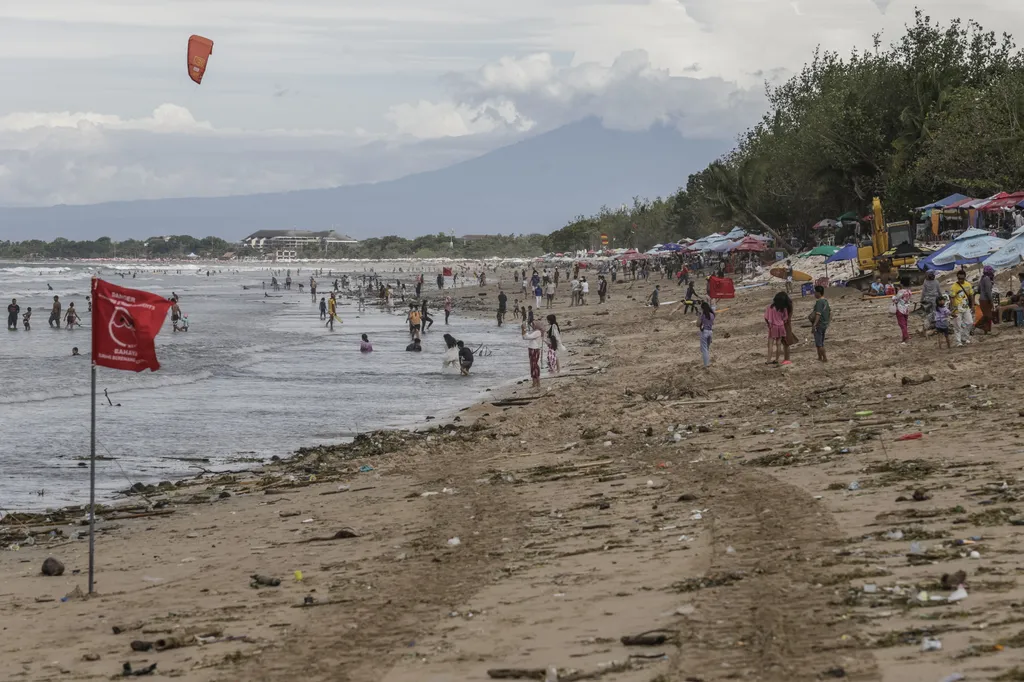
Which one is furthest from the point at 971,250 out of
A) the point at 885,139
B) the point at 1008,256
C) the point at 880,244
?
the point at 885,139

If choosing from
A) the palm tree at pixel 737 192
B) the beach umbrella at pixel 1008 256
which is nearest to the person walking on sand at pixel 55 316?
the palm tree at pixel 737 192

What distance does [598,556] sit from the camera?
30.0ft

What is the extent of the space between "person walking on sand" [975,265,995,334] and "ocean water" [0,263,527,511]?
31.9 ft

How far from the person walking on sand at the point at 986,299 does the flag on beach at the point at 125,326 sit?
15766 mm

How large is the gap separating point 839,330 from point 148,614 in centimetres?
2032

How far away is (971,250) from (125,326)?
21312mm

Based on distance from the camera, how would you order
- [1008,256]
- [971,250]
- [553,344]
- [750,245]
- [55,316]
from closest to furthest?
[1008,256], [553,344], [971,250], [55,316], [750,245]

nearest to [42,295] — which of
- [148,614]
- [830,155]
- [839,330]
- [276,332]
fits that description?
[276,332]

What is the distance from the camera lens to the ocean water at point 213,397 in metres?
18.2

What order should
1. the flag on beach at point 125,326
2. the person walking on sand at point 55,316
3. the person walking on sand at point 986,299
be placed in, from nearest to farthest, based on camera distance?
the flag on beach at point 125,326 < the person walking on sand at point 986,299 < the person walking on sand at point 55,316

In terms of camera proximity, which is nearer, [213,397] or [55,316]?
[213,397]

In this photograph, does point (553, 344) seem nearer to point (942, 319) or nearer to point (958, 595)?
point (942, 319)

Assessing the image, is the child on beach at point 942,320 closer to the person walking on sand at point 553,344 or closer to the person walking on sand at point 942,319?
the person walking on sand at point 942,319

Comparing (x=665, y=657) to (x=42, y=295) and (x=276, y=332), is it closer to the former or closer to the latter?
(x=276, y=332)
